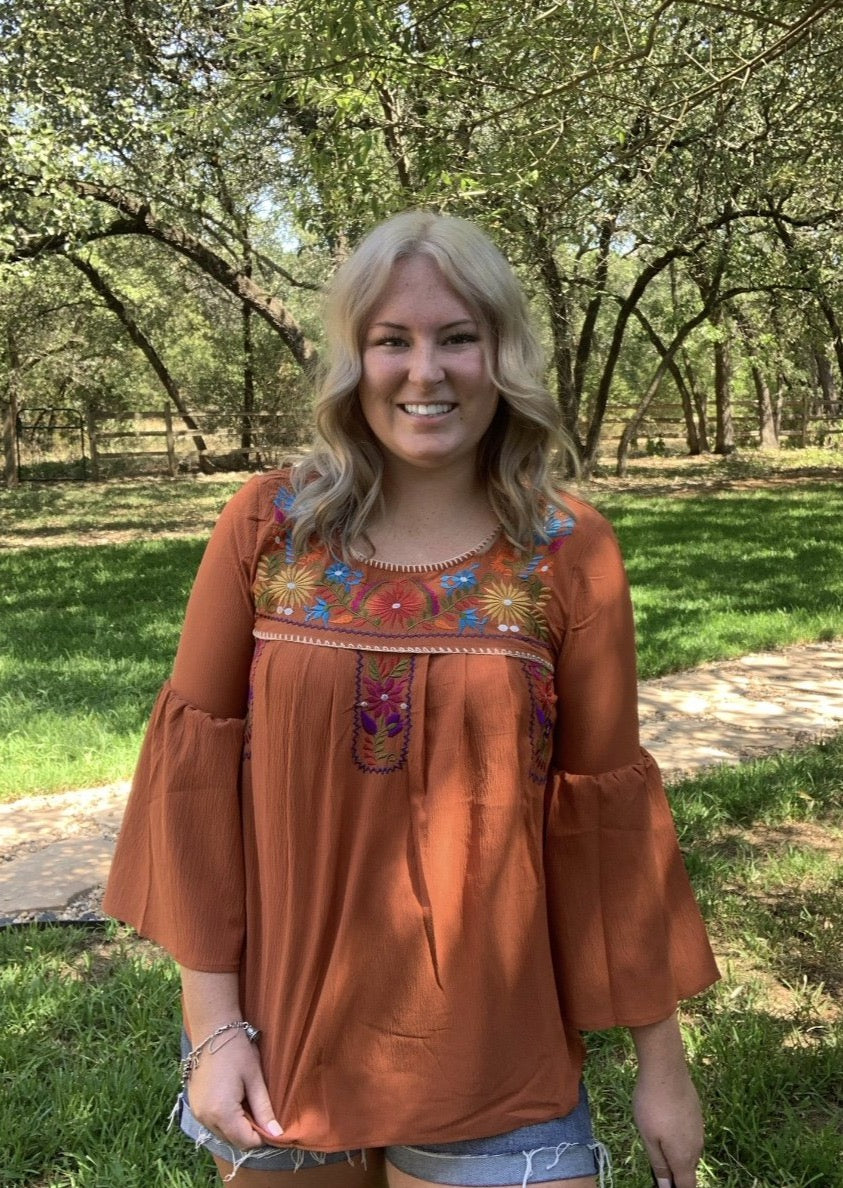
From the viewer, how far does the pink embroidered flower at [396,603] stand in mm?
1476

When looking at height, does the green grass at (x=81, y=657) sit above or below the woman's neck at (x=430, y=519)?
below

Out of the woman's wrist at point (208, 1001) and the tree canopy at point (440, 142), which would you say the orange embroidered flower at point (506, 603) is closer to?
the woman's wrist at point (208, 1001)

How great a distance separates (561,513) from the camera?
62.6 inches

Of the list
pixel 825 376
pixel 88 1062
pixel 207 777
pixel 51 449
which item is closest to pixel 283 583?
pixel 207 777

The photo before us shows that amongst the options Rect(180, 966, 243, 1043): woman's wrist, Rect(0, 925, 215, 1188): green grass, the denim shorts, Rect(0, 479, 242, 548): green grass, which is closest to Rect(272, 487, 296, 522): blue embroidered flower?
Rect(180, 966, 243, 1043): woman's wrist

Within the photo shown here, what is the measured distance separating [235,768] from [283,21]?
3353 mm

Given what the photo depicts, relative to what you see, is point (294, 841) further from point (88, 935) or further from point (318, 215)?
point (318, 215)

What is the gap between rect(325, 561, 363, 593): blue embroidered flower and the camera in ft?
4.98

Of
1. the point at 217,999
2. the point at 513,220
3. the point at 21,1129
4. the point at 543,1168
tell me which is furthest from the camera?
the point at 513,220

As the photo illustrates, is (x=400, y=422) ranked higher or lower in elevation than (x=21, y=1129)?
higher

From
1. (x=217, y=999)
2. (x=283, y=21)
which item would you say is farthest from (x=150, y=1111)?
(x=283, y=21)

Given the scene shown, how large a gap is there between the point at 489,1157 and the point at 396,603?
0.74 metres

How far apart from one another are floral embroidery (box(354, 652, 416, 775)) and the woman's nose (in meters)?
0.39

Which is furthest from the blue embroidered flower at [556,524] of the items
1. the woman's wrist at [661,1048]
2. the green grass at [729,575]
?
the green grass at [729,575]
